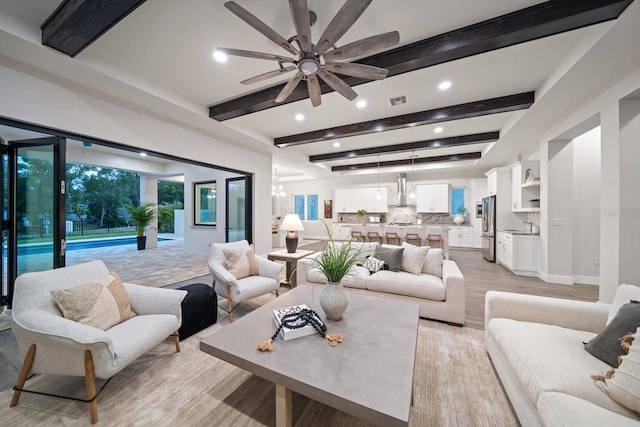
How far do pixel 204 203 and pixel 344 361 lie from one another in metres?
7.08

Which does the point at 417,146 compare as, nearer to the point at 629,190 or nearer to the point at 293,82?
the point at 629,190

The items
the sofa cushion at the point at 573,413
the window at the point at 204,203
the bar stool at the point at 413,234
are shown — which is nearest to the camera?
the sofa cushion at the point at 573,413

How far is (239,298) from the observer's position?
2.70 m

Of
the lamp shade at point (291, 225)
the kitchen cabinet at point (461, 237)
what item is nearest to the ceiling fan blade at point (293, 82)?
the lamp shade at point (291, 225)

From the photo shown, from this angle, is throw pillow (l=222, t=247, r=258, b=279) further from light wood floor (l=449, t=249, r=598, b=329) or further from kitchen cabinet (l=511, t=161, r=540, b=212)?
kitchen cabinet (l=511, t=161, r=540, b=212)

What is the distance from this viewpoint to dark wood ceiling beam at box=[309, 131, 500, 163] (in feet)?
16.6

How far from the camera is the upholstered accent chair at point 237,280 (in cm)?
274

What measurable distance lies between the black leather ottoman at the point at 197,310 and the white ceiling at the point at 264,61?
8.36 ft

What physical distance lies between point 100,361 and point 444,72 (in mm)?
4068

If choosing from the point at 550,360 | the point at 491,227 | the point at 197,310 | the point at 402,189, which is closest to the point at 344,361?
the point at 550,360

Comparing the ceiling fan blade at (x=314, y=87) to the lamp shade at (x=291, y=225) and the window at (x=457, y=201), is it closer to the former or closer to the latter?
the lamp shade at (x=291, y=225)

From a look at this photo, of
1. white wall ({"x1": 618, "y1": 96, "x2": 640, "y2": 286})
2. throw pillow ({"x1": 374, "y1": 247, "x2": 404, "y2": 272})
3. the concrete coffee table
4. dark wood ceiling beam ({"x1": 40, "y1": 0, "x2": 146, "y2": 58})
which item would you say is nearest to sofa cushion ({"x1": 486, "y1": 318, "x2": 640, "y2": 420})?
the concrete coffee table

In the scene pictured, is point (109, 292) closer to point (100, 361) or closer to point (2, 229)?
point (100, 361)

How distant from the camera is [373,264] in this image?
11.0ft
